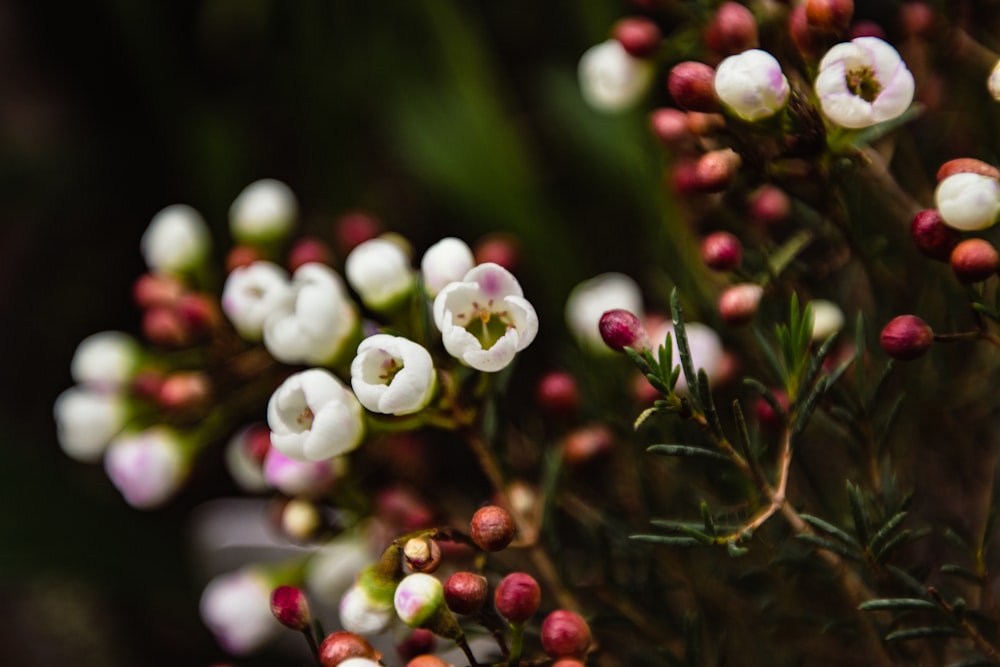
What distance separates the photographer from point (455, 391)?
0.40 metres

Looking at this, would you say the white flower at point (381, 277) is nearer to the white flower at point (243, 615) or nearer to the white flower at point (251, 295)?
the white flower at point (251, 295)

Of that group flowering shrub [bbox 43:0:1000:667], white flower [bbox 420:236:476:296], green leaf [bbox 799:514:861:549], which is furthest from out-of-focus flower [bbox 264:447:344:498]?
green leaf [bbox 799:514:861:549]

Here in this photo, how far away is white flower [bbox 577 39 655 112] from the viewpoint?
0.51 m

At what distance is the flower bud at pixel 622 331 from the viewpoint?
36cm

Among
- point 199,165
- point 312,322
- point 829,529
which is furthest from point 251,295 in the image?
point 199,165

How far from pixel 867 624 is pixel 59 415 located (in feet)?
1.47

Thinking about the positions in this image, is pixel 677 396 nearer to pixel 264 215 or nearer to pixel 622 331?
pixel 622 331

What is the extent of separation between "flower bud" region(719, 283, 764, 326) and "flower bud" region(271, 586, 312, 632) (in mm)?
218

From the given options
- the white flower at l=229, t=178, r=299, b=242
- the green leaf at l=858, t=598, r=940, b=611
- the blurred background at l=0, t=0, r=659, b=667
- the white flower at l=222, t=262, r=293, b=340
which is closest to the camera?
the green leaf at l=858, t=598, r=940, b=611

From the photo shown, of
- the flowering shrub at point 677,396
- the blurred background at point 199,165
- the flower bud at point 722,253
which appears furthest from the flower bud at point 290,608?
the blurred background at point 199,165

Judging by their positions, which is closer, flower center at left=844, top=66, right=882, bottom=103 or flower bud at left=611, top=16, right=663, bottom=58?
flower center at left=844, top=66, right=882, bottom=103

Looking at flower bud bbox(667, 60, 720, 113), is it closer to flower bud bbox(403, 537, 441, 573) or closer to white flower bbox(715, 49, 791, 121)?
white flower bbox(715, 49, 791, 121)

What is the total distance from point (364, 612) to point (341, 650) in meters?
0.03

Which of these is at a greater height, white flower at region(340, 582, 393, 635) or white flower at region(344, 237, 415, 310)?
white flower at region(344, 237, 415, 310)
